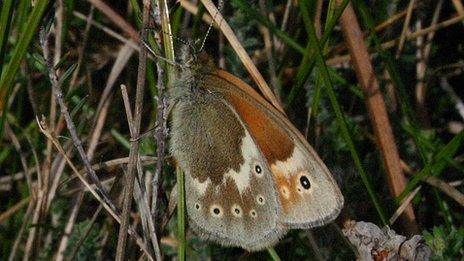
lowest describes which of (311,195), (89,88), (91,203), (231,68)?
(91,203)

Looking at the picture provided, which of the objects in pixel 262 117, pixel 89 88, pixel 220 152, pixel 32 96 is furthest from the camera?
pixel 89 88

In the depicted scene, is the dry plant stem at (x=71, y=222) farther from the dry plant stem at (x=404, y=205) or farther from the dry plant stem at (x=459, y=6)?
the dry plant stem at (x=459, y=6)

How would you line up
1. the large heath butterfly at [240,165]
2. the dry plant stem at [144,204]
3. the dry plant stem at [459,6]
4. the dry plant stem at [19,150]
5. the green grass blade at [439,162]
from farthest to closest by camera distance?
the dry plant stem at [459,6]
the dry plant stem at [19,150]
the green grass blade at [439,162]
the large heath butterfly at [240,165]
the dry plant stem at [144,204]

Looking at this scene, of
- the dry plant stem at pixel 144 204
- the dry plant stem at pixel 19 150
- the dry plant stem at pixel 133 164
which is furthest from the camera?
the dry plant stem at pixel 19 150

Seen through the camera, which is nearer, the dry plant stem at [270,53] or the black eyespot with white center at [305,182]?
the black eyespot with white center at [305,182]

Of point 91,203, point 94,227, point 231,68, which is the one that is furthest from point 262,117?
point 91,203

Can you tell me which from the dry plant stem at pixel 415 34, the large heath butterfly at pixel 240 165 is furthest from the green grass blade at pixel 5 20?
the dry plant stem at pixel 415 34

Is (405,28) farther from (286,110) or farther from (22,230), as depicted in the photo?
(22,230)

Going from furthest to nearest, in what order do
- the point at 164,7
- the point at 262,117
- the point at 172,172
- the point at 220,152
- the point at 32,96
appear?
the point at 32,96, the point at 172,172, the point at 220,152, the point at 262,117, the point at 164,7

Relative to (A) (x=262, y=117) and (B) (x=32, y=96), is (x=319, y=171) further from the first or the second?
(B) (x=32, y=96)
